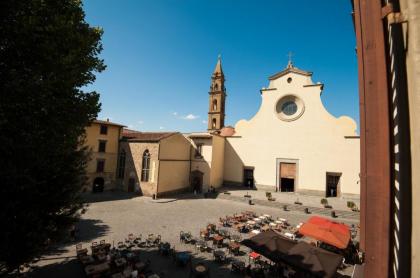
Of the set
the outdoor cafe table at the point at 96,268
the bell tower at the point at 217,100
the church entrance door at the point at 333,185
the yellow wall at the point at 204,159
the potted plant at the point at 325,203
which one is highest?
the bell tower at the point at 217,100

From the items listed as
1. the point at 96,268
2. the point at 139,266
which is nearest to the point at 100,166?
the point at 96,268

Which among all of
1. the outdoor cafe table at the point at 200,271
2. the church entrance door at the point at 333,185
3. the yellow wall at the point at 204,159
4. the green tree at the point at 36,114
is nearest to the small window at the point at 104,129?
the yellow wall at the point at 204,159

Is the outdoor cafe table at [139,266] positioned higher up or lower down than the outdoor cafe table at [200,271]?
lower down

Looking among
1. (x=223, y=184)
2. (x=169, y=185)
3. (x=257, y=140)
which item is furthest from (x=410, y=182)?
(x=223, y=184)

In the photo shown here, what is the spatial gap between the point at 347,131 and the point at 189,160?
20.9m

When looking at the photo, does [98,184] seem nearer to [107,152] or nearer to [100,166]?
[100,166]

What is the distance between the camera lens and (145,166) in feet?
87.1

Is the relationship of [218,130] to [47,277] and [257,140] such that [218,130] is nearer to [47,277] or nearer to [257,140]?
[257,140]

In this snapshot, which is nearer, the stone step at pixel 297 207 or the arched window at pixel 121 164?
the stone step at pixel 297 207

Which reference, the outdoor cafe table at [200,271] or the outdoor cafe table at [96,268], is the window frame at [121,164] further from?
the outdoor cafe table at [200,271]

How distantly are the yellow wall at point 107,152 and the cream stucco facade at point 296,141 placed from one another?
16.3 meters

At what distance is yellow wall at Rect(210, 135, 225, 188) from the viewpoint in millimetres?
29516

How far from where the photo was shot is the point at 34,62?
5.28m

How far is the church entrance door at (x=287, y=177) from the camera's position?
27913 mm
